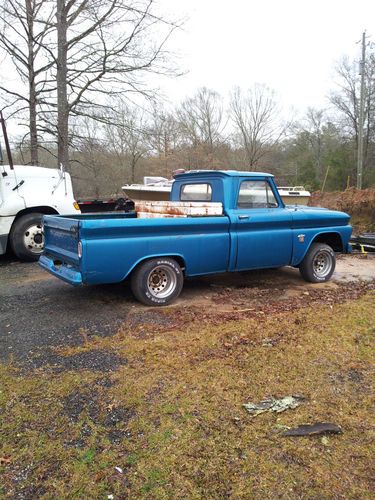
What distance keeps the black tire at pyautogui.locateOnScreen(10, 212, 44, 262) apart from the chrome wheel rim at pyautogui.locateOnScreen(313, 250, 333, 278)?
512 cm

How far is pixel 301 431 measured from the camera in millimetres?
2664

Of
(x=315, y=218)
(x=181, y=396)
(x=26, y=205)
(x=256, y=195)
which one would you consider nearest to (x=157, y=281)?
(x=256, y=195)

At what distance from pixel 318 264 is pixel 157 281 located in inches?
120

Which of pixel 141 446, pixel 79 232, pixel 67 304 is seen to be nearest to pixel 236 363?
pixel 141 446

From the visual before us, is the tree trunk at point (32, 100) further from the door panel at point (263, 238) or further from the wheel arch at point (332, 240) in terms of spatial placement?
the wheel arch at point (332, 240)

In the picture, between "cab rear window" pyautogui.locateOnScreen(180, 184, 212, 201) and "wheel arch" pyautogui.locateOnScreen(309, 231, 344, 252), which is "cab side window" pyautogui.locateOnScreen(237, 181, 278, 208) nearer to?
"cab rear window" pyautogui.locateOnScreen(180, 184, 212, 201)

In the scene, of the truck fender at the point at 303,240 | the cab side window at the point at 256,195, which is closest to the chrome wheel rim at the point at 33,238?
the cab side window at the point at 256,195

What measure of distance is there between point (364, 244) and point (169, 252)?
6.82 metres

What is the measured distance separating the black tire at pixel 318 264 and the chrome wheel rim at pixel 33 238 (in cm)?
503

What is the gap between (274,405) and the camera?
297cm

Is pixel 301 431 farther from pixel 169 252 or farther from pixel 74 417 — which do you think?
pixel 169 252

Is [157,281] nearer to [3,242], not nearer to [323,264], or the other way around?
[323,264]

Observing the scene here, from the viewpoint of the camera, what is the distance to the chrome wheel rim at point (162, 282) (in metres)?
5.25

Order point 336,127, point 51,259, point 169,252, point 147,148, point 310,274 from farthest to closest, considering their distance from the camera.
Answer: point 336,127 → point 147,148 → point 310,274 → point 51,259 → point 169,252
